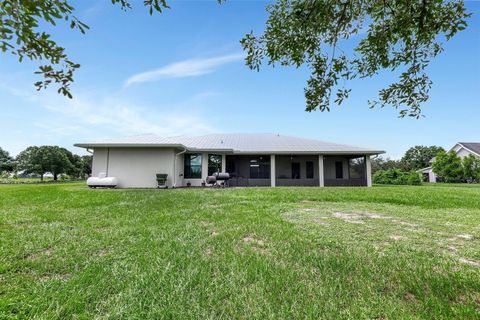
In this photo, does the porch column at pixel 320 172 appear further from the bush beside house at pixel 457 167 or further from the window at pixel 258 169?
the bush beside house at pixel 457 167

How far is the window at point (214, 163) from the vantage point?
16570 millimetres

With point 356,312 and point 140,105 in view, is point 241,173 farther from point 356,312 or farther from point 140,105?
point 356,312

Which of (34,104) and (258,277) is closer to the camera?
(258,277)

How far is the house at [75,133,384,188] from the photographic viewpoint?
14.3 meters

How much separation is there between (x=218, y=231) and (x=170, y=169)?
11.3m

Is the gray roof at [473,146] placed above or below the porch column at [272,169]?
above

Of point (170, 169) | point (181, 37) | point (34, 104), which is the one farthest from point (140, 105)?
point (181, 37)

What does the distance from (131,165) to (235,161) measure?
25.6ft

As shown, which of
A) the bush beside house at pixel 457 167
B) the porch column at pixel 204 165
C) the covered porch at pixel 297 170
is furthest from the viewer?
the bush beside house at pixel 457 167

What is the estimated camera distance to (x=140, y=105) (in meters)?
16.2

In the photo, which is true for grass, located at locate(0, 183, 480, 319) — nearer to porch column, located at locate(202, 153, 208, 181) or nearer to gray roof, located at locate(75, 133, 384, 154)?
gray roof, located at locate(75, 133, 384, 154)

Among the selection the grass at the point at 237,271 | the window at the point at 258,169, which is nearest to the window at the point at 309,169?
the window at the point at 258,169

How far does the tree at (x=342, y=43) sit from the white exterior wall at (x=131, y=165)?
12.2 m

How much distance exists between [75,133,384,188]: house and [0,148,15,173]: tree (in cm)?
4254
